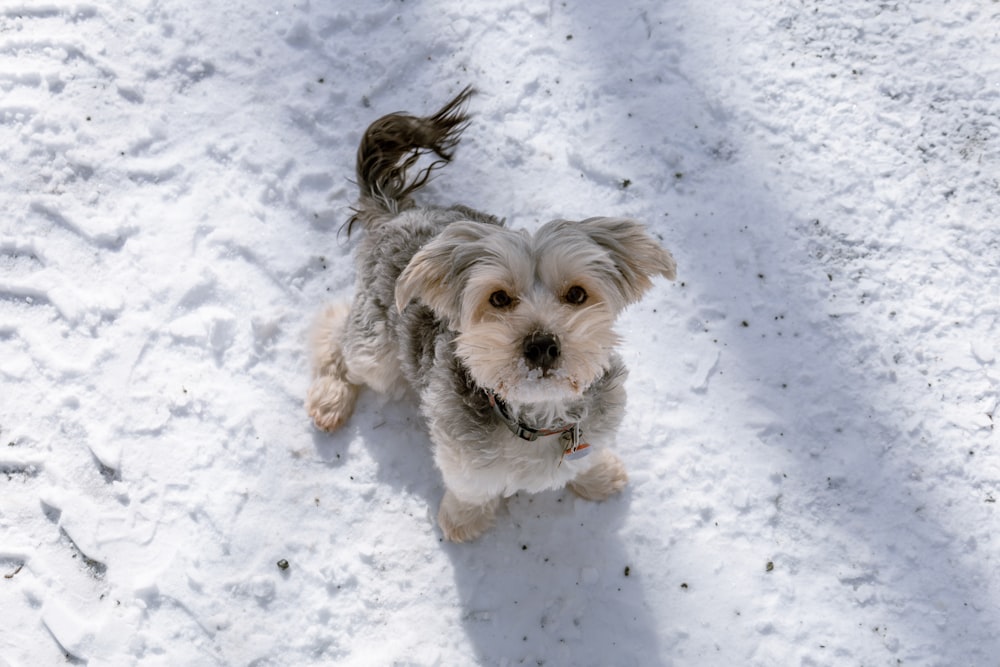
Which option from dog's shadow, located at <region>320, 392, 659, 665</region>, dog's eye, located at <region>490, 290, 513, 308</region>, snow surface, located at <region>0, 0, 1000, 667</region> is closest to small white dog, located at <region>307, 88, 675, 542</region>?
dog's eye, located at <region>490, 290, 513, 308</region>

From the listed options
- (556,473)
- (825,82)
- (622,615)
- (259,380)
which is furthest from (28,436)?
(825,82)

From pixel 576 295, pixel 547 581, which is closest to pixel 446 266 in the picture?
pixel 576 295

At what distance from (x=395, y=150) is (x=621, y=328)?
1949 millimetres

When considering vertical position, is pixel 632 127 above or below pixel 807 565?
above

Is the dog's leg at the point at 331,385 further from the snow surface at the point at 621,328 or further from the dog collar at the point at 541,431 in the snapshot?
the dog collar at the point at 541,431

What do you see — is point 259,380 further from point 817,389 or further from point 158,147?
point 817,389

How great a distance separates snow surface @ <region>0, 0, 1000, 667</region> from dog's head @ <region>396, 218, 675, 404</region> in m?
1.80

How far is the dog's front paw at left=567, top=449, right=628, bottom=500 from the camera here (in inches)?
189

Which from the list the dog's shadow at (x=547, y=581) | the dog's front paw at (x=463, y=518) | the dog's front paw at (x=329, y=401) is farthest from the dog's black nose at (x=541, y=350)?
the dog's front paw at (x=329, y=401)

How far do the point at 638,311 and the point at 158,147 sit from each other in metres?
3.76

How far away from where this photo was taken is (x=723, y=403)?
511cm

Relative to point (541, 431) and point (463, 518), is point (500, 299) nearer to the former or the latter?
point (541, 431)

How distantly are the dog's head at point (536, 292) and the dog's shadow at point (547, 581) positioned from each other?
1.67 metres

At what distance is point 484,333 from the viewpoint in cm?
333
